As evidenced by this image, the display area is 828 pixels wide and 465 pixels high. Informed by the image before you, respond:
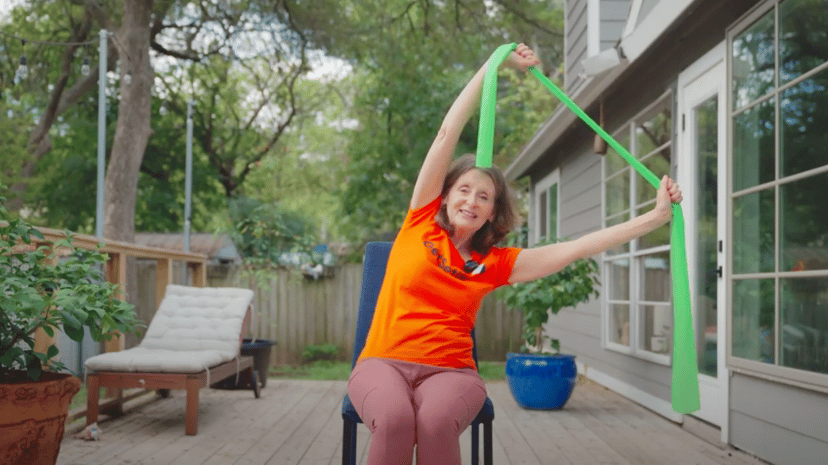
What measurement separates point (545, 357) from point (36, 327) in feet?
10.3

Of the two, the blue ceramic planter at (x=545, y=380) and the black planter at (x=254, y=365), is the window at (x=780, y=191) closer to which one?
the blue ceramic planter at (x=545, y=380)

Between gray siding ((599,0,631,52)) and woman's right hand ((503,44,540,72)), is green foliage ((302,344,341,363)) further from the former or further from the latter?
woman's right hand ((503,44,540,72))

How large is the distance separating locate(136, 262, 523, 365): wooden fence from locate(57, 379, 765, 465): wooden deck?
333 centimetres

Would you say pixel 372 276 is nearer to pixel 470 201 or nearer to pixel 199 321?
pixel 470 201

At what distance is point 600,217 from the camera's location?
20.1ft

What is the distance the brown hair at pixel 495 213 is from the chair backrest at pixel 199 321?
2823mm

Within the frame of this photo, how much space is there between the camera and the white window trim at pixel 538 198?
7.86m

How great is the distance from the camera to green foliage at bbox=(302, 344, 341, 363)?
867 centimetres

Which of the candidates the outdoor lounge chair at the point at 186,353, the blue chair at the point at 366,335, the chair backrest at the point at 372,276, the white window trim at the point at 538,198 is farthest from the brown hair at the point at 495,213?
the white window trim at the point at 538,198

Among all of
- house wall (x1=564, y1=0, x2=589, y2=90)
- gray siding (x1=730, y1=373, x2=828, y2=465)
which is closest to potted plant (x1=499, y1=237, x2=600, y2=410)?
gray siding (x1=730, y1=373, x2=828, y2=465)

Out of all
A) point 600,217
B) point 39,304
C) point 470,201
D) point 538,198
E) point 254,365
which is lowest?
point 254,365

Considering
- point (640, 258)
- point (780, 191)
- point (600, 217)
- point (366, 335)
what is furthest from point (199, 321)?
point (780, 191)

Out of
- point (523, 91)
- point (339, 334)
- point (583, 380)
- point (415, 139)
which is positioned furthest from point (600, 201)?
point (523, 91)

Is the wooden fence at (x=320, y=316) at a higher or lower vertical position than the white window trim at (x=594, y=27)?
lower
